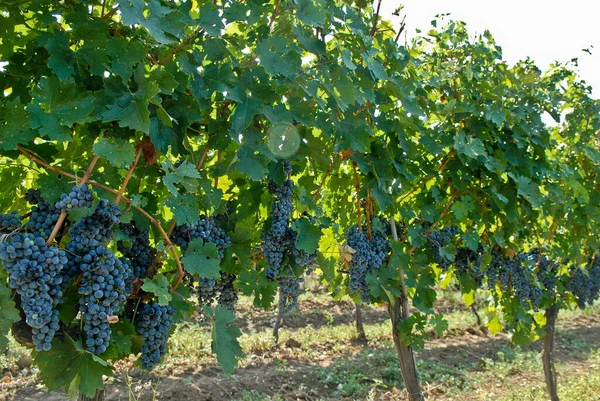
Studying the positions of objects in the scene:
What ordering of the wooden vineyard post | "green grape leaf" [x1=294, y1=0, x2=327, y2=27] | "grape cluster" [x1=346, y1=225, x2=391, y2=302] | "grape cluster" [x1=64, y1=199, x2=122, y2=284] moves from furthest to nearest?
the wooden vineyard post < "grape cluster" [x1=346, y1=225, x2=391, y2=302] < "green grape leaf" [x1=294, y1=0, x2=327, y2=27] < "grape cluster" [x1=64, y1=199, x2=122, y2=284]

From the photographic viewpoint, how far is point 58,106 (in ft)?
5.75

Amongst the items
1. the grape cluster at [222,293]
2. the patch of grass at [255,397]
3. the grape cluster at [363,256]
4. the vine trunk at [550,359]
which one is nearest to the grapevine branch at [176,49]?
the grape cluster at [222,293]

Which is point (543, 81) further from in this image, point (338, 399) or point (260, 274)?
point (338, 399)

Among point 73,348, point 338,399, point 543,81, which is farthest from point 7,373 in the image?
point 543,81

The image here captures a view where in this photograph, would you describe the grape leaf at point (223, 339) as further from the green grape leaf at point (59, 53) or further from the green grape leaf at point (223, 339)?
the green grape leaf at point (59, 53)

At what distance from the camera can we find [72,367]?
1770 mm

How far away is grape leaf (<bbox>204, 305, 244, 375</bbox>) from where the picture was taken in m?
2.05

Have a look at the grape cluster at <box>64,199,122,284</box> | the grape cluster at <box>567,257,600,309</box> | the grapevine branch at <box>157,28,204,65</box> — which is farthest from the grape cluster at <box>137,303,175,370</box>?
the grape cluster at <box>567,257,600,309</box>

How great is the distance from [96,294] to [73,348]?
291 millimetres

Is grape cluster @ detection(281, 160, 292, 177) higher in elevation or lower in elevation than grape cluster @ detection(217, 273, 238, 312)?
higher

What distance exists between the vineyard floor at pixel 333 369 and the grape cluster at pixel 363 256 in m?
2.86

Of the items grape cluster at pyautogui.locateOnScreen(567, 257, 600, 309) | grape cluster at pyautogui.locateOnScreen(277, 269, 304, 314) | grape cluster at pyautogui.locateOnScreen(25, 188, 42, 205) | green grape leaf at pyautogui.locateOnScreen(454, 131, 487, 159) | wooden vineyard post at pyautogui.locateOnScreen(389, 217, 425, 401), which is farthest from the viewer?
grape cluster at pyautogui.locateOnScreen(567, 257, 600, 309)

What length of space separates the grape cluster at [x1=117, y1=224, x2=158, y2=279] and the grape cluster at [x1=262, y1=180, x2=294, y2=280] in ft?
1.95

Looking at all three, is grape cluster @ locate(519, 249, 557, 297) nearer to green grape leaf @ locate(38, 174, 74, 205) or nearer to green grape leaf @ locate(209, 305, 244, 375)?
green grape leaf @ locate(209, 305, 244, 375)
